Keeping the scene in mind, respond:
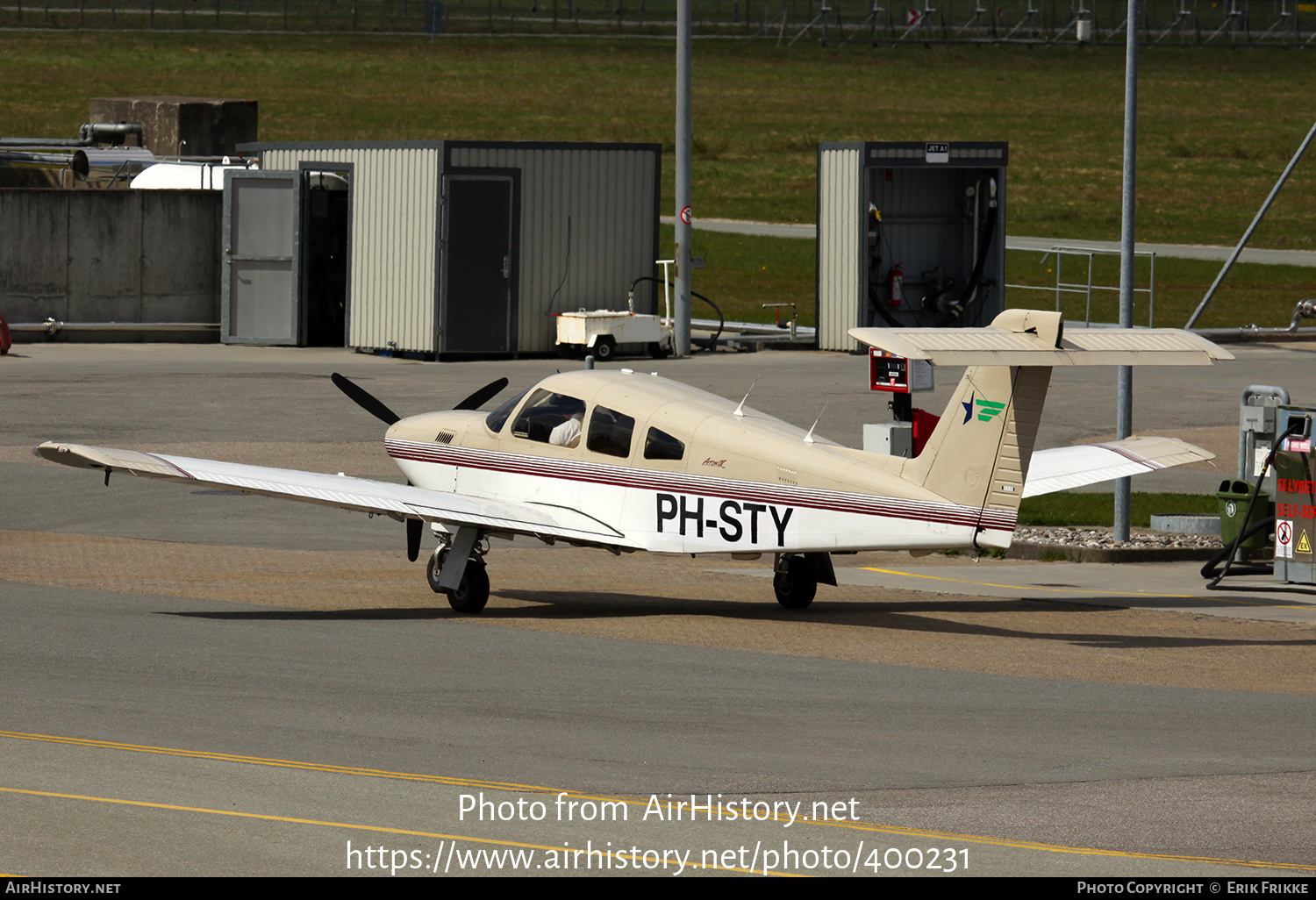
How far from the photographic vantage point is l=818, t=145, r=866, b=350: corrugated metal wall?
121 ft

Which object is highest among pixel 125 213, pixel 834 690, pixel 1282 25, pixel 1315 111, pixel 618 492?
pixel 1282 25

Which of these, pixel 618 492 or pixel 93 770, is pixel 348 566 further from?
pixel 93 770

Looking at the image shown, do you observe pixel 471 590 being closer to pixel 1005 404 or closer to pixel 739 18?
pixel 1005 404

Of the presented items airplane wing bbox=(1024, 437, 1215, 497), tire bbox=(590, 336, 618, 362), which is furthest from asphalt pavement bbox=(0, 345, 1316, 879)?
tire bbox=(590, 336, 618, 362)

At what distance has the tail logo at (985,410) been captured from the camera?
13336 millimetres

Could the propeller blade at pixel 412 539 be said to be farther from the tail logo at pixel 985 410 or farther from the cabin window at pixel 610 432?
the tail logo at pixel 985 410

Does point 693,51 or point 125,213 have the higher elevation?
point 693,51

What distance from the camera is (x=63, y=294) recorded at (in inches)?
1433

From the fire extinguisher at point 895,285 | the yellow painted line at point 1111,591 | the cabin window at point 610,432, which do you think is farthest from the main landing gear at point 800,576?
the fire extinguisher at point 895,285

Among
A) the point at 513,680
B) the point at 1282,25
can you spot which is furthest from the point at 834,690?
the point at 1282,25

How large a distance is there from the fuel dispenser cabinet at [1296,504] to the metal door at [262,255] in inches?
924

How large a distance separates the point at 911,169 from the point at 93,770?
100ft

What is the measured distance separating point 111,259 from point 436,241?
768 cm

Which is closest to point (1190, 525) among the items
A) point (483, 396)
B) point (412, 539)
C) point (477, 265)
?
point (483, 396)
